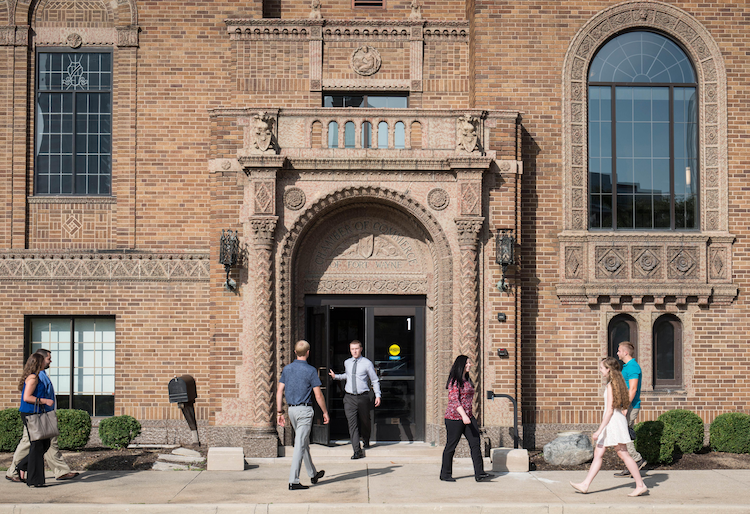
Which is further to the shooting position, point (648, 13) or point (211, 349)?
point (648, 13)

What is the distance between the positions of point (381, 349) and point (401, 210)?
2468 millimetres

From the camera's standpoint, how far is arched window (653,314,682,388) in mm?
13734

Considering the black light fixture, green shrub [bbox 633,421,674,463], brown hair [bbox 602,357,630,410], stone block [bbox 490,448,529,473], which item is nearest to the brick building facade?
the black light fixture

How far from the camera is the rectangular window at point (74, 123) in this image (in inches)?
578

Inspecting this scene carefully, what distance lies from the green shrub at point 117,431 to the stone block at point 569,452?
6.91m

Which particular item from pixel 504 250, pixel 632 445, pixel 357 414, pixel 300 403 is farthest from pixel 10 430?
pixel 632 445

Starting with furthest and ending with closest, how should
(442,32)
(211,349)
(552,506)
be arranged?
(442,32) → (211,349) → (552,506)

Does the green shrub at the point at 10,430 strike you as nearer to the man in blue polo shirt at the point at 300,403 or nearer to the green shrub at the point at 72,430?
the green shrub at the point at 72,430

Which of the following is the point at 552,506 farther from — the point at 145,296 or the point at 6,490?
the point at 145,296

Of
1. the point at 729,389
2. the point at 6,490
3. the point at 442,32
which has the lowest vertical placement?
the point at 6,490

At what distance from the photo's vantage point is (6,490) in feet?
32.8

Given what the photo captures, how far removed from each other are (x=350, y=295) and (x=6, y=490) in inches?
240

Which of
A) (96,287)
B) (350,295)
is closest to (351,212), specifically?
(350,295)

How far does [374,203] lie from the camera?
1320 centimetres
